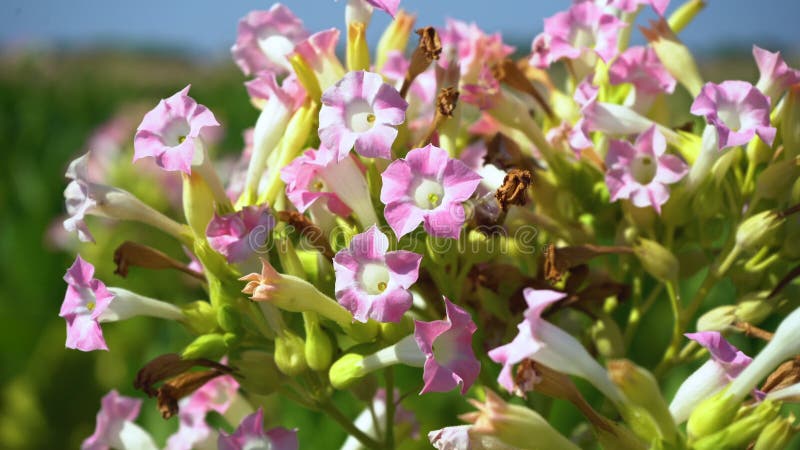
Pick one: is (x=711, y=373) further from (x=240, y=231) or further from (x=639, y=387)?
(x=240, y=231)

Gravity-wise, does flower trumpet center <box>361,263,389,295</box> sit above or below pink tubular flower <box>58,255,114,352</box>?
above

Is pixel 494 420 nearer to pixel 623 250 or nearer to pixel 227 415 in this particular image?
pixel 623 250

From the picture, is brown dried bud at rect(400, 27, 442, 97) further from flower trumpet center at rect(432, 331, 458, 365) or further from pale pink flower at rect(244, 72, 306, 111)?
flower trumpet center at rect(432, 331, 458, 365)

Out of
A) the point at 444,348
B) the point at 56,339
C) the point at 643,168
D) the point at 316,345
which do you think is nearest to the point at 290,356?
the point at 316,345

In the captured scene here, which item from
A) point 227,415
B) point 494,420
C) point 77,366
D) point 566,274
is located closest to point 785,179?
point 566,274

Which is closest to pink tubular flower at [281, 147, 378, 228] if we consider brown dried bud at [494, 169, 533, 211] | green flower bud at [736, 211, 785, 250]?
brown dried bud at [494, 169, 533, 211]

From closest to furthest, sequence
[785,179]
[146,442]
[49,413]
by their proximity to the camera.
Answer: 1. [785,179]
2. [146,442]
3. [49,413]

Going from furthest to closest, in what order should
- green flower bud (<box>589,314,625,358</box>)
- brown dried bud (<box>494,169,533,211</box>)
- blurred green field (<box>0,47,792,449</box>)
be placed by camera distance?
blurred green field (<box>0,47,792,449</box>) → green flower bud (<box>589,314,625,358</box>) → brown dried bud (<box>494,169,533,211</box>)
